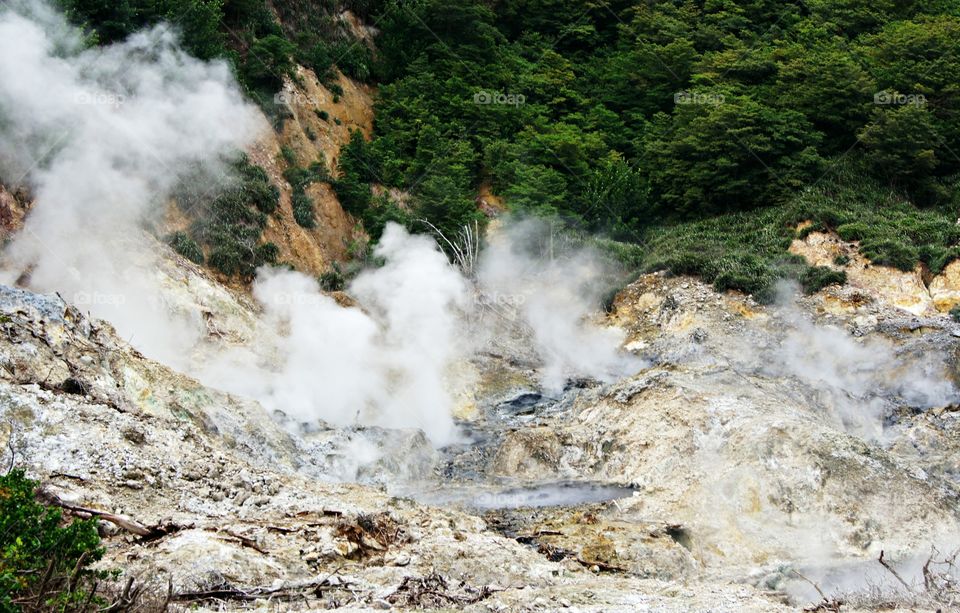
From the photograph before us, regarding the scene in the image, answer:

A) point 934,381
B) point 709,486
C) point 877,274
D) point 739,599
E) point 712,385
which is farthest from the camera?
point 877,274

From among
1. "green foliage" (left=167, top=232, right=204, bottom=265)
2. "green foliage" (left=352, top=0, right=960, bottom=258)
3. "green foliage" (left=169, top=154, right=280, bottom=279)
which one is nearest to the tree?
"green foliage" (left=352, top=0, right=960, bottom=258)

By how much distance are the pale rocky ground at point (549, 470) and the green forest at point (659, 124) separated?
4.63m

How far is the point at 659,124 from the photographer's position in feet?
92.1

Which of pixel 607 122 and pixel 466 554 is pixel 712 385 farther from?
pixel 607 122

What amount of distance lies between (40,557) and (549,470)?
936 cm

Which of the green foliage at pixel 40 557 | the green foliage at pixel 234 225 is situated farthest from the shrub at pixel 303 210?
the green foliage at pixel 40 557

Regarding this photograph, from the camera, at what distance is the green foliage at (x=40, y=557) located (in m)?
5.63

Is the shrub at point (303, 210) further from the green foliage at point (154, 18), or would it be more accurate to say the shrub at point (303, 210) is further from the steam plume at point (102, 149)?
the green foliage at point (154, 18)

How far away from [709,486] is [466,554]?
4.86 m

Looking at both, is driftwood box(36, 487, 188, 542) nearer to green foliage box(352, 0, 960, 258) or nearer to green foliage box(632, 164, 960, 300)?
green foliage box(632, 164, 960, 300)

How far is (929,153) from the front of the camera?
23969mm

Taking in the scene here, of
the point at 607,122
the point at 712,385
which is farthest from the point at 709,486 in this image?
the point at 607,122

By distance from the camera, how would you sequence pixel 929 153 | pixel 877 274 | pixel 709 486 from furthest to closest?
pixel 929 153 → pixel 877 274 → pixel 709 486

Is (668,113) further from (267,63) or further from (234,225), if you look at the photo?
(234,225)
